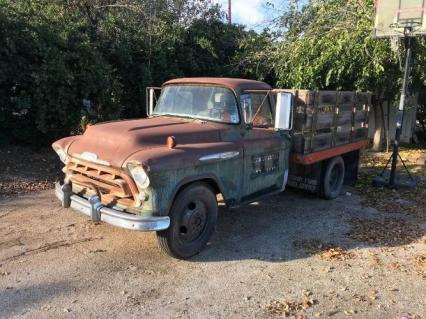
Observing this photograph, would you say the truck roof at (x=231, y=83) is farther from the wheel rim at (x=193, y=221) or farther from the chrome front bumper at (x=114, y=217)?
the chrome front bumper at (x=114, y=217)

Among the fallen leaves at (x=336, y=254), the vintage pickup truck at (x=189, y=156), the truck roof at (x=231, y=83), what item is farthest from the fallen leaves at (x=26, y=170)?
the fallen leaves at (x=336, y=254)

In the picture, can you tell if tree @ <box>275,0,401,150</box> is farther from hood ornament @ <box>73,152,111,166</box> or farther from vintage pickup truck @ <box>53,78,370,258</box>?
hood ornament @ <box>73,152,111,166</box>

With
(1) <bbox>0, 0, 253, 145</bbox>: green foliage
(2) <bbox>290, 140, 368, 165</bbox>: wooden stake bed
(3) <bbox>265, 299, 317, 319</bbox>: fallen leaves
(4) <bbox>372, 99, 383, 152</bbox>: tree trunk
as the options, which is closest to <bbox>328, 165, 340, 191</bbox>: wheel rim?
(2) <bbox>290, 140, 368, 165</bbox>: wooden stake bed

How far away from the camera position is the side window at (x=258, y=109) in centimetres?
584

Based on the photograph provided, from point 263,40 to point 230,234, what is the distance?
29.1 ft

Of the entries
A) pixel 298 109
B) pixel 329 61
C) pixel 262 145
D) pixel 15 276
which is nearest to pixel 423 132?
pixel 329 61

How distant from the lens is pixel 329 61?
11430mm

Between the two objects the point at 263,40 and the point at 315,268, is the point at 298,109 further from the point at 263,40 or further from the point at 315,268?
the point at 263,40

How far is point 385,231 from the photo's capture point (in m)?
6.38

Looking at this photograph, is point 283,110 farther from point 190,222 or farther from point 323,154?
point 323,154

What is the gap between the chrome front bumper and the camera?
174 inches

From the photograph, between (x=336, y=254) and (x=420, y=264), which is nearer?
(x=420, y=264)

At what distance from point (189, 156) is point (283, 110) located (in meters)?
1.53

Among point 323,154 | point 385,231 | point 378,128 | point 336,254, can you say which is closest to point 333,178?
point 323,154
